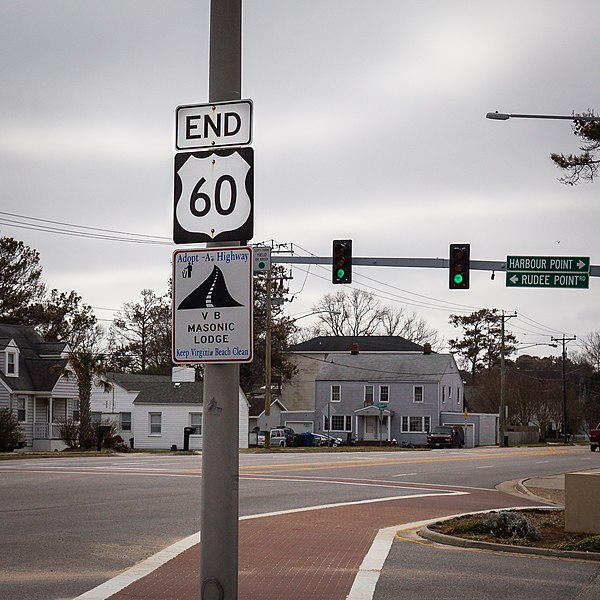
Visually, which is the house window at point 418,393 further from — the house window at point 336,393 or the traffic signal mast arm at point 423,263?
the traffic signal mast arm at point 423,263

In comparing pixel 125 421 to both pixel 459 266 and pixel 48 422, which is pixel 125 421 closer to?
pixel 48 422

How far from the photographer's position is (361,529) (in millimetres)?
16141

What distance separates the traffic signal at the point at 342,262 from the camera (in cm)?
2745

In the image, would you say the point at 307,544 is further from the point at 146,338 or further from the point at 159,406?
the point at 146,338

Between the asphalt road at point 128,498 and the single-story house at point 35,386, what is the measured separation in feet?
71.8

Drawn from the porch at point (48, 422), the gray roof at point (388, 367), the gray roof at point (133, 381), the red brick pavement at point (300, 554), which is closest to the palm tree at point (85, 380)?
the porch at point (48, 422)

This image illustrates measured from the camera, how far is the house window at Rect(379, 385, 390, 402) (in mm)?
84375

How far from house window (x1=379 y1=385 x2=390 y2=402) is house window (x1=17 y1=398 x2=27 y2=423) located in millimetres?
35354

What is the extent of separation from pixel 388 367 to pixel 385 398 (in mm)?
2924

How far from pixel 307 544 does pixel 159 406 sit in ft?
174

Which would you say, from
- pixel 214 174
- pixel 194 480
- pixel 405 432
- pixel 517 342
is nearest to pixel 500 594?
pixel 214 174

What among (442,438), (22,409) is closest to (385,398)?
(442,438)

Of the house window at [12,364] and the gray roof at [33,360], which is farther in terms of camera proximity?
the gray roof at [33,360]

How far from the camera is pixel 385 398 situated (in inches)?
3322
